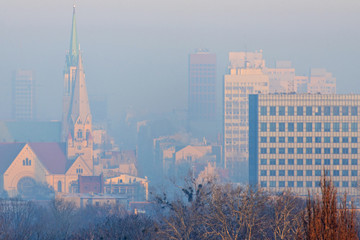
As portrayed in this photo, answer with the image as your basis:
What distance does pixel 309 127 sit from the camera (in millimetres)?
106438

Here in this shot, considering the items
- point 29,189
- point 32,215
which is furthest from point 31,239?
point 29,189

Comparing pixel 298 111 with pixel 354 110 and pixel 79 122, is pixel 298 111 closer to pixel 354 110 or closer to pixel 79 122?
pixel 354 110

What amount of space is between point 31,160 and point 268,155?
54469 millimetres

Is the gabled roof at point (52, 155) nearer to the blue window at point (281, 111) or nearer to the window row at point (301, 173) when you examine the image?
the window row at point (301, 173)

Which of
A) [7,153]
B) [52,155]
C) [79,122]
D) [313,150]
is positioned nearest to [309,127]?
[313,150]

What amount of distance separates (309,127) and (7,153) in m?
62.2

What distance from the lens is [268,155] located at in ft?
344

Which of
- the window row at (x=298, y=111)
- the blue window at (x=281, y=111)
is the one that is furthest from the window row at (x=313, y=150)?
the blue window at (x=281, y=111)

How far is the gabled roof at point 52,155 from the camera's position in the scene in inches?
5802

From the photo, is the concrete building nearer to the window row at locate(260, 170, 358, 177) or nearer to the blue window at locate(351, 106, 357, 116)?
the blue window at locate(351, 106, 357, 116)

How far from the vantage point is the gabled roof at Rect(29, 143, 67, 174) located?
484 feet

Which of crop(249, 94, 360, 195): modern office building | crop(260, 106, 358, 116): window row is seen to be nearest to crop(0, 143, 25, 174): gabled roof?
crop(249, 94, 360, 195): modern office building

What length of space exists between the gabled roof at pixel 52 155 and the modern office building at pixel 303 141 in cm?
5084

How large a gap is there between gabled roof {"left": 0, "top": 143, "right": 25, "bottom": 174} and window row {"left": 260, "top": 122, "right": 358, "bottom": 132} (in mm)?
55668
